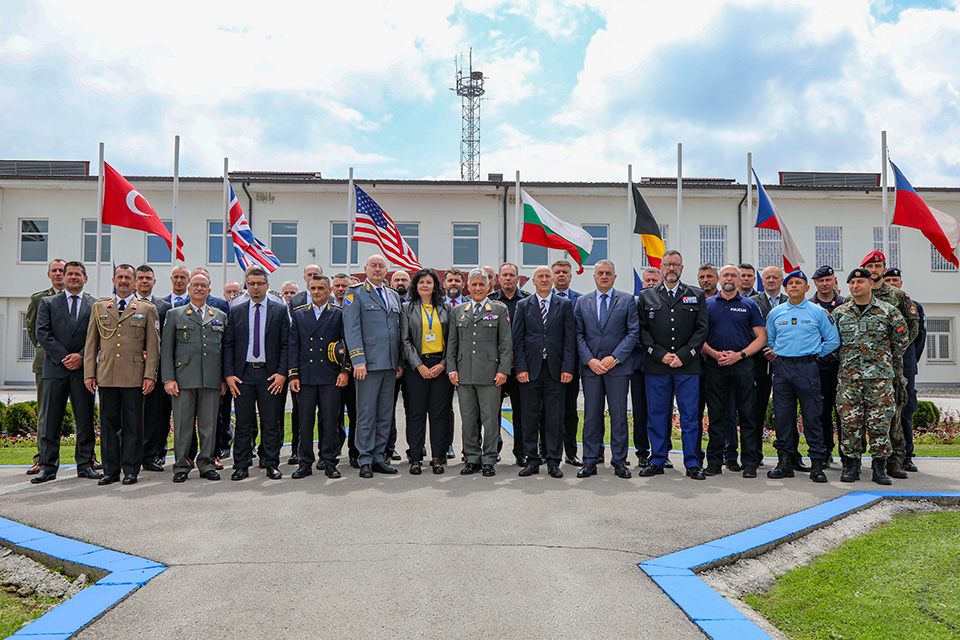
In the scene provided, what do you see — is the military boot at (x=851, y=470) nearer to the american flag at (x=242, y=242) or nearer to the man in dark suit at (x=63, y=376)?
the man in dark suit at (x=63, y=376)

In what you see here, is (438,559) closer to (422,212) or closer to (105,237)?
(422,212)

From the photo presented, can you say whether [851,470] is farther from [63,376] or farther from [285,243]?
[285,243]

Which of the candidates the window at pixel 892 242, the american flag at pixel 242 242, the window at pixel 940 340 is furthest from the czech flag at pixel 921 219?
the window at pixel 940 340

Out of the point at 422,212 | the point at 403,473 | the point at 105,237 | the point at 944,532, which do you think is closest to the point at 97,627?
the point at 403,473

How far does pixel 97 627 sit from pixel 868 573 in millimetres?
4396

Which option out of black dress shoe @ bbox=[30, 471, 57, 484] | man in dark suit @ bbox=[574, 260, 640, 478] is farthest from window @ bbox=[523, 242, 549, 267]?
black dress shoe @ bbox=[30, 471, 57, 484]

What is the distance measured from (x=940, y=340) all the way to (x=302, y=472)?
1172 inches

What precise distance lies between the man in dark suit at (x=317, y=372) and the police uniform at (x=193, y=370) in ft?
2.70

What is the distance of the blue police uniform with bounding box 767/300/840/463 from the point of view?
278 inches

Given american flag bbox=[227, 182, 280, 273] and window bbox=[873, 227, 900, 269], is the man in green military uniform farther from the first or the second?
window bbox=[873, 227, 900, 269]

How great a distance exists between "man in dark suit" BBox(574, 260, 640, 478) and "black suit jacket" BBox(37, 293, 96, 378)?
5.58m

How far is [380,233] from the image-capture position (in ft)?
48.2

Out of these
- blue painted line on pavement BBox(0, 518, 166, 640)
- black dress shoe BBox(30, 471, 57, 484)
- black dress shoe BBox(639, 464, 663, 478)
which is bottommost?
black dress shoe BBox(30, 471, 57, 484)

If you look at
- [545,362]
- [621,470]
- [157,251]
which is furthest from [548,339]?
[157,251]
